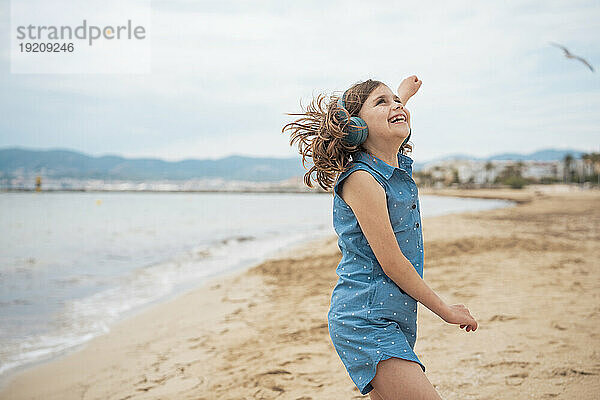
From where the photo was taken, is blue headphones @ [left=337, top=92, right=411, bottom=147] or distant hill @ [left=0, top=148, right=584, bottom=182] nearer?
blue headphones @ [left=337, top=92, right=411, bottom=147]

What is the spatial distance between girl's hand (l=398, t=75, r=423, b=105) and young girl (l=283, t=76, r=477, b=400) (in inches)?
13.7

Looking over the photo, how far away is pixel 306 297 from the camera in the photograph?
625 centimetres

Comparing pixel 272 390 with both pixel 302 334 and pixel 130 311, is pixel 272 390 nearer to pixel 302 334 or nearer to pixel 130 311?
pixel 302 334

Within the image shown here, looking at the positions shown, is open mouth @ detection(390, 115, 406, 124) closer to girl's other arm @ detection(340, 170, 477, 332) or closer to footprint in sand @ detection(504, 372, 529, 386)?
girl's other arm @ detection(340, 170, 477, 332)

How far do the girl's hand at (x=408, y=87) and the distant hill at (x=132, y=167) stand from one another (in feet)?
285

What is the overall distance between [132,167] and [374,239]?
5599 inches

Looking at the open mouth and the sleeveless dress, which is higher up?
the open mouth

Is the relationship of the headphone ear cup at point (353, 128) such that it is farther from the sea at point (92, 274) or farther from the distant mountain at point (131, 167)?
the distant mountain at point (131, 167)

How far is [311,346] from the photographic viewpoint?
413 cm

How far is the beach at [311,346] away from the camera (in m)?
3.21

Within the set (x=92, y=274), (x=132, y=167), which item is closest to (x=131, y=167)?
(x=132, y=167)

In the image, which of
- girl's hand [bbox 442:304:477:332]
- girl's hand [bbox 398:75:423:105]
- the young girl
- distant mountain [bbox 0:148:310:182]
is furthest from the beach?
distant mountain [bbox 0:148:310:182]

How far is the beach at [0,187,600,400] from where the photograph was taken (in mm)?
3211

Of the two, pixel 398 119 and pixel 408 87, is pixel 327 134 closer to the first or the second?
pixel 398 119
